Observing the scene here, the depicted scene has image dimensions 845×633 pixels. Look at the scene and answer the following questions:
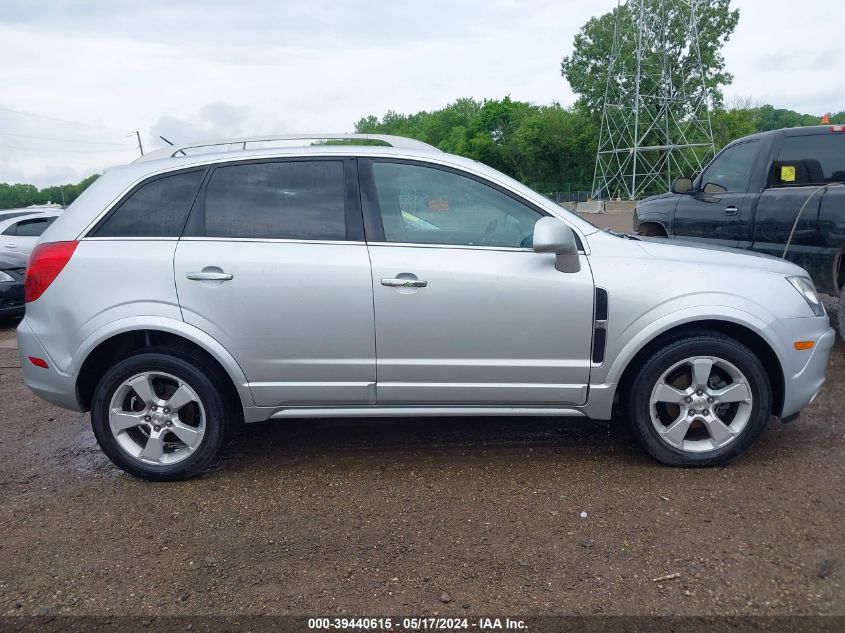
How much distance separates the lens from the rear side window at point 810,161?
19.6 ft

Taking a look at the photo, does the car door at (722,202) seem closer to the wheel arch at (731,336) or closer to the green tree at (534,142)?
the wheel arch at (731,336)

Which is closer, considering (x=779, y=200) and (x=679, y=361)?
(x=679, y=361)

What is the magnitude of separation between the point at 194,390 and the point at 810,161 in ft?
18.2

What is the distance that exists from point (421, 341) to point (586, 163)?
60.6 meters

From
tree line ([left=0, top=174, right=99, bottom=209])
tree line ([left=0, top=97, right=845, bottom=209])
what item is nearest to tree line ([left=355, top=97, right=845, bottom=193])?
tree line ([left=0, top=97, right=845, bottom=209])

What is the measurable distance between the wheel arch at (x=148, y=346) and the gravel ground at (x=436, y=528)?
54 centimetres

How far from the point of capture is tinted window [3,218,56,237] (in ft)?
33.2

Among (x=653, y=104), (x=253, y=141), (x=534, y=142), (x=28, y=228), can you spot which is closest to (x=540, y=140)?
(x=534, y=142)

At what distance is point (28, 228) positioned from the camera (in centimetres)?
1035

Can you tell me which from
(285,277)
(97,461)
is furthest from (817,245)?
(97,461)

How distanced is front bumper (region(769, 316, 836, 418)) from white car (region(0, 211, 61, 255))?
9.47 metres

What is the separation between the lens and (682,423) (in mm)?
3721

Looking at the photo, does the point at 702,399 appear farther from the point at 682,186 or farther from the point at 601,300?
the point at 682,186

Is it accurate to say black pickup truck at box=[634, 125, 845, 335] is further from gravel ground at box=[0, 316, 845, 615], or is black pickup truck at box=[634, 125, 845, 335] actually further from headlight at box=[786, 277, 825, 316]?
gravel ground at box=[0, 316, 845, 615]
